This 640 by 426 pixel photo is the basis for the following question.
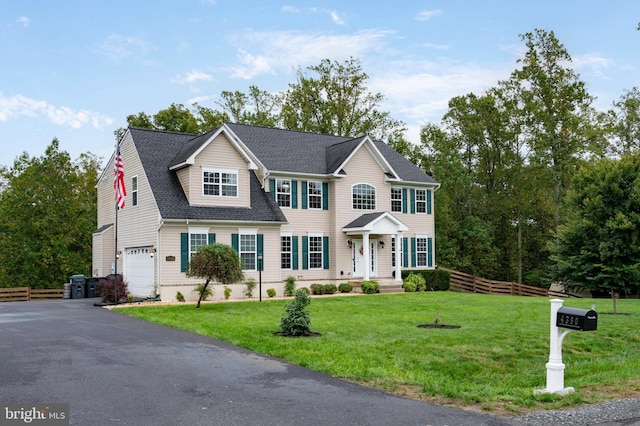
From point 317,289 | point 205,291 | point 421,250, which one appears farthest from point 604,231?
point 205,291

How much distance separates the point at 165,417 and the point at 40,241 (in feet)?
111

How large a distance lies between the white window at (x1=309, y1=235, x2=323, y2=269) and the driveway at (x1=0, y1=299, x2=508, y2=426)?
1592 centimetres

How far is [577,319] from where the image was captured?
8438 millimetres

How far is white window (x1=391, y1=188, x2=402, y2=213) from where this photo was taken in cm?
3244

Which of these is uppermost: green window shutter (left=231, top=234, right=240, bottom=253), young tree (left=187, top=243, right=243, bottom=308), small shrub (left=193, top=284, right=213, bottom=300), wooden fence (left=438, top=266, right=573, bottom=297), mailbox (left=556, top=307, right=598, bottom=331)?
green window shutter (left=231, top=234, right=240, bottom=253)

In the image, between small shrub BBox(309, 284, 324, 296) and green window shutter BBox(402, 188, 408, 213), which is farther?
green window shutter BBox(402, 188, 408, 213)

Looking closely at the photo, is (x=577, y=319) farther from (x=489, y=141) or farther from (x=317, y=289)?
(x=489, y=141)

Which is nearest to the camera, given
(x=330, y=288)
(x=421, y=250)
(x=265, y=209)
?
(x=265, y=209)

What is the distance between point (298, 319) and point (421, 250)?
68.7 feet

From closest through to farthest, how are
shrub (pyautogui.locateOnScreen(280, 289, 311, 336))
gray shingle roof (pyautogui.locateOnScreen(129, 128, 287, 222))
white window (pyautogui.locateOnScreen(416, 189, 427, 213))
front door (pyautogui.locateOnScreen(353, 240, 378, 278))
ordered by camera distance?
shrub (pyautogui.locateOnScreen(280, 289, 311, 336)) → gray shingle roof (pyautogui.locateOnScreen(129, 128, 287, 222)) → front door (pyautogui.locateOnScreen(353, 240, 378, 278)) → white window (pyautogui.locateOnScreen(416, 189, 427, 213))

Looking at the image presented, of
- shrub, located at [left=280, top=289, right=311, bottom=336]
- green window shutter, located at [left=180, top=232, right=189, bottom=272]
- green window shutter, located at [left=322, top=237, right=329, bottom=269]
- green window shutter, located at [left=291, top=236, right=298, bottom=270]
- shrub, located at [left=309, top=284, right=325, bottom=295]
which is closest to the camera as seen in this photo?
shrub, located at [left=280, top=289, right=311, bottom=336]

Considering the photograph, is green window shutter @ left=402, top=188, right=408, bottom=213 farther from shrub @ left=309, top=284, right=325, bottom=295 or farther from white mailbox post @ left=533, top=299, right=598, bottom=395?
white mailbox post @ left=533, top=299, right=598, bottom=395

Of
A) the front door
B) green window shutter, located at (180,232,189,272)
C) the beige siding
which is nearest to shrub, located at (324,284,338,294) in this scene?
the front door

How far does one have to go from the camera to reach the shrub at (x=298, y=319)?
13500mm
